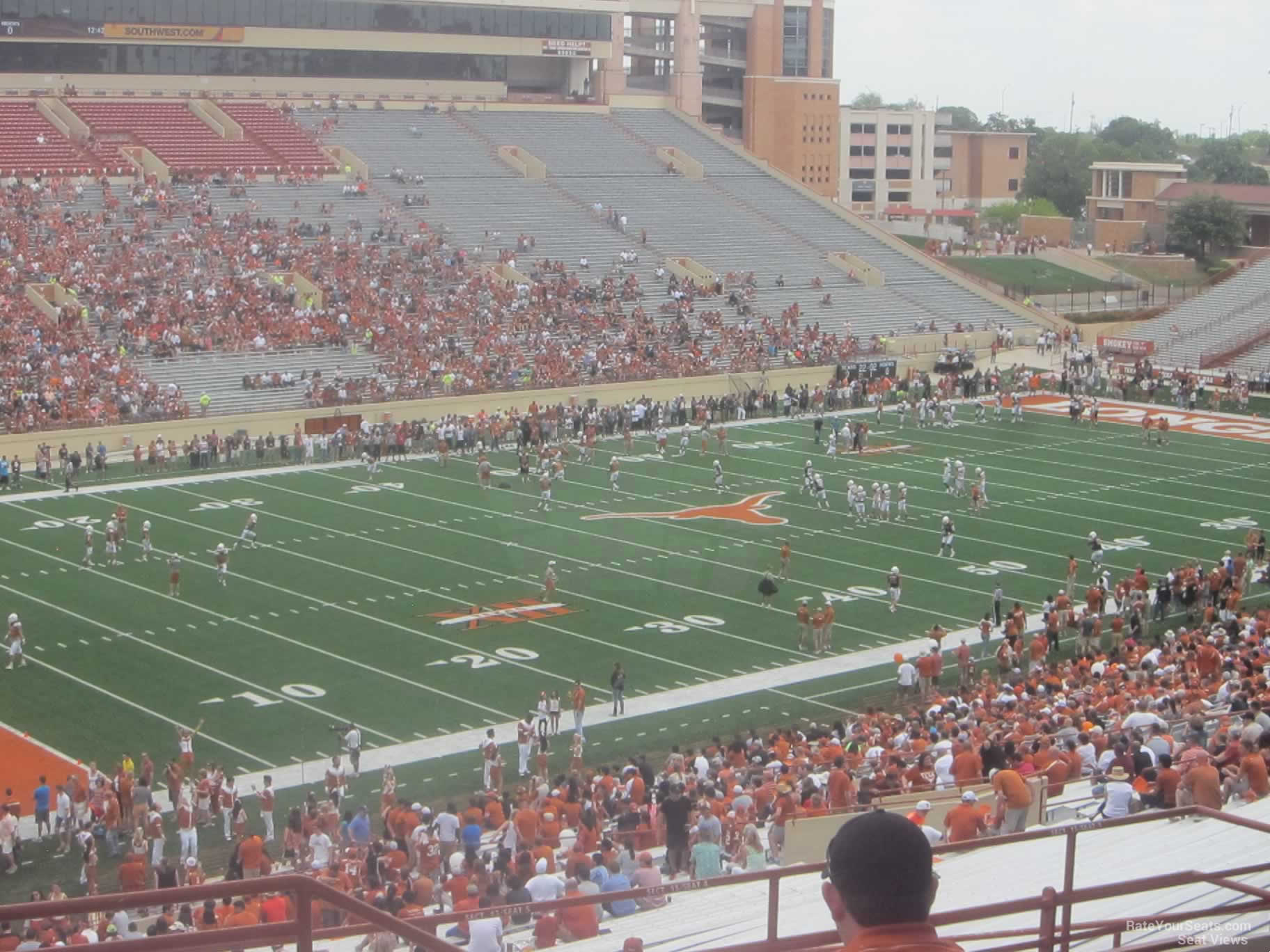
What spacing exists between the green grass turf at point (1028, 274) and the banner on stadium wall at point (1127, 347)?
935 cm

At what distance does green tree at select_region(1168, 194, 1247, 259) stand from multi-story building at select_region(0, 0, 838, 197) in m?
13.6

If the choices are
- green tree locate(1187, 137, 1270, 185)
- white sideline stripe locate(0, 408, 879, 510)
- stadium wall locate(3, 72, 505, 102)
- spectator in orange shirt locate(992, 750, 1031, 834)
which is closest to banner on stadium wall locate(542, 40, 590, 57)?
stadium wall locate(3, 72, 505, 102)

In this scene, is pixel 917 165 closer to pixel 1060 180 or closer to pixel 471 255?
pixel 1060 180

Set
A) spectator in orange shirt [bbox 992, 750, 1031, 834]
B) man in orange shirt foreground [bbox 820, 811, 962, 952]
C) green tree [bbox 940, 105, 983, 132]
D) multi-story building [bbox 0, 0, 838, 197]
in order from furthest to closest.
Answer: green tree [bbox 940, 105, 983, 132] → multi-story building [bbox 0, 0, 838, 197] → spectator in orange shirt [bbox 992, 750, 1031, 834] → man in orange shirt foreground [bbox 820, 811, 962, 952]

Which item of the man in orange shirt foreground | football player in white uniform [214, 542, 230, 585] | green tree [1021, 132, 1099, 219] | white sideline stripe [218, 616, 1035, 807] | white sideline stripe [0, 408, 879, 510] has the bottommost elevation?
white sideline stripe [218, 616, 1035, 807]

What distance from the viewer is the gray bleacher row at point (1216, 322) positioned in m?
52.1

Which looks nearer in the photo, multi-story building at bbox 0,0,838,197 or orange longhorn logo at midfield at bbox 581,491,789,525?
orange longhorn logo at midfield at bbox 581,491,789,525

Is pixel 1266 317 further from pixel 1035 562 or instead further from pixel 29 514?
pixel 29 514

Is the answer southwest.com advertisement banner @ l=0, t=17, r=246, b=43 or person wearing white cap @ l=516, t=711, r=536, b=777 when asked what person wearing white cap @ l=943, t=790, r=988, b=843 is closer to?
person wearing white cap @ l=516, t=711, r=536, b=777

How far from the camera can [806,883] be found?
822cm

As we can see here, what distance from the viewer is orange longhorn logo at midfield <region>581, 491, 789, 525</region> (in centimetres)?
3106

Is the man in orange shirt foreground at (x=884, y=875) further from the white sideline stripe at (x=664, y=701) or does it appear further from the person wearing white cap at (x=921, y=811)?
the white sideline stripe at (x=664, y=701)

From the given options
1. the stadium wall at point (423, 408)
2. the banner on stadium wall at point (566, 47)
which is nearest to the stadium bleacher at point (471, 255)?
the stadium wall at point (423, 408)

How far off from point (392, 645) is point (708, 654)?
392cm
